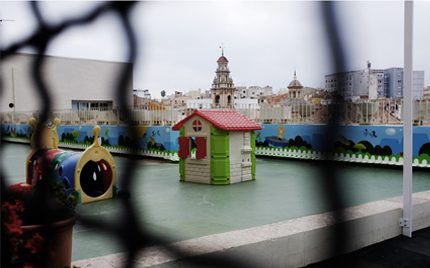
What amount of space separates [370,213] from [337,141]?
167 centimetres

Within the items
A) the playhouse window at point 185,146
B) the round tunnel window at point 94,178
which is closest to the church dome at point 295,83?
the round tunnel window at point 94,178

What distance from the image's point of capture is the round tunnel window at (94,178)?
2859 mm

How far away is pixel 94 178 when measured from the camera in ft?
9.93

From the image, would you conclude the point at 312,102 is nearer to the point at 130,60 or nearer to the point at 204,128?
the point at 130,60

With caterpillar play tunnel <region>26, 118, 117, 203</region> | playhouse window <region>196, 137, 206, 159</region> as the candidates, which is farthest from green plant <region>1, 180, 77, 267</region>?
playhouse window <region>196, 137, 206, 159</region>

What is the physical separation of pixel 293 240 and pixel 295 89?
1.28 metres

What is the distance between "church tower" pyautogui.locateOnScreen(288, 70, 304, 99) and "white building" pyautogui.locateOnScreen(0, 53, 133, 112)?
0.12m

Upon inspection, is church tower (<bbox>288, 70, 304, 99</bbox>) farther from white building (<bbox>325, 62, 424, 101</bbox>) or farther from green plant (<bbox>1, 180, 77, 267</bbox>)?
green plant (<bbox>1, 180, 77, 267</bbox>)

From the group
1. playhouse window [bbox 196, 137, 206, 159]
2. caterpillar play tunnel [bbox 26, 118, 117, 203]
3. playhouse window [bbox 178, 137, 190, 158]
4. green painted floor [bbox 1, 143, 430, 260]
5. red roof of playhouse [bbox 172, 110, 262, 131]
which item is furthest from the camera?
playhouse window [bbox 178, 137, 190, 158]

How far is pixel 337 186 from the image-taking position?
0.30 m

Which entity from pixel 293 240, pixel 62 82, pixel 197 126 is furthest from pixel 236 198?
pixel 62 82

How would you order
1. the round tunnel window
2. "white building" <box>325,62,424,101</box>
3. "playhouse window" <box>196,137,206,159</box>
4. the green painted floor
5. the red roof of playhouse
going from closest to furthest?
"white building" <box>325,62,424,101</box> → the green painted floor → the round tunnel window → the red roof of playhouse → "playhouse window" <box>196,137,206,159</box>

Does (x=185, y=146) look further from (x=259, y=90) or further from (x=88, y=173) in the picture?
(x=259, y=90)

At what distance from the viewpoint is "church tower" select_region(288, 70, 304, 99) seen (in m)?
0.28
